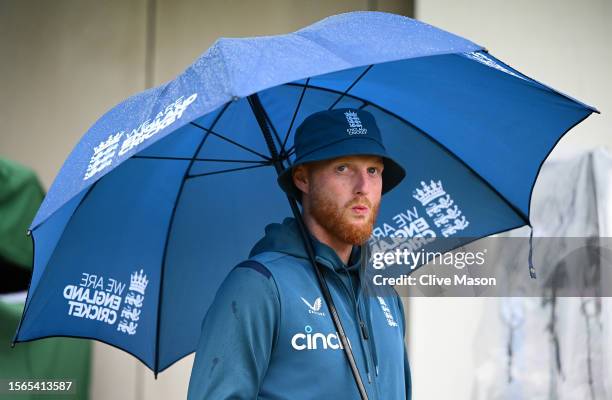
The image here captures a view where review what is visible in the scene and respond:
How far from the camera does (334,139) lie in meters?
2.65

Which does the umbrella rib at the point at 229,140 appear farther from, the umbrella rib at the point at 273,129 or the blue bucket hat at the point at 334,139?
the blue bucket hat at the point at 334,139

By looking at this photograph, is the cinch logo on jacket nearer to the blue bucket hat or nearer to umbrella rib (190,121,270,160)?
the blue bucket hat

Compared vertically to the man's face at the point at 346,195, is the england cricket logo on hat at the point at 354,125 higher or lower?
higher

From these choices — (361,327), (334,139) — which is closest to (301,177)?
(334,139)

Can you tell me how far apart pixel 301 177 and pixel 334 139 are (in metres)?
0.17

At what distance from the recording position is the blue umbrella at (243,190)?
111 inches

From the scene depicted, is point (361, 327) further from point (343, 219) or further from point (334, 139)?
point (334, 139)

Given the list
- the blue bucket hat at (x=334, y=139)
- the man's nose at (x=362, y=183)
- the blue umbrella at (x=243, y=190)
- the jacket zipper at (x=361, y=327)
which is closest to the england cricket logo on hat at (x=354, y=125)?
the blue bucket hat at (x=334, y=139)

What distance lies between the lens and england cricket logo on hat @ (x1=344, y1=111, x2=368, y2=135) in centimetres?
267

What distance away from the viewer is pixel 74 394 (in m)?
4.56

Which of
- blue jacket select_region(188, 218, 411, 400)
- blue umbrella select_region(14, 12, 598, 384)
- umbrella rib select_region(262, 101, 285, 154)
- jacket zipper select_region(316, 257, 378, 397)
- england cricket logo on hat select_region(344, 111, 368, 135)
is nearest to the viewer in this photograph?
blue jacket select_region(188, 218, 411, 400)

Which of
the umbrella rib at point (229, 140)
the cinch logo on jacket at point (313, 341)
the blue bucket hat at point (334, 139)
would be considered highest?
the umbrella rib at point (229, 140)

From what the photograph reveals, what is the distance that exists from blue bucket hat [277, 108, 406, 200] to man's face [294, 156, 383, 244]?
0.04 meters

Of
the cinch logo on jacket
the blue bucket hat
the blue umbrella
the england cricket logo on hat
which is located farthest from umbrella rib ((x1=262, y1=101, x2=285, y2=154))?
the cinch logo on jacket
